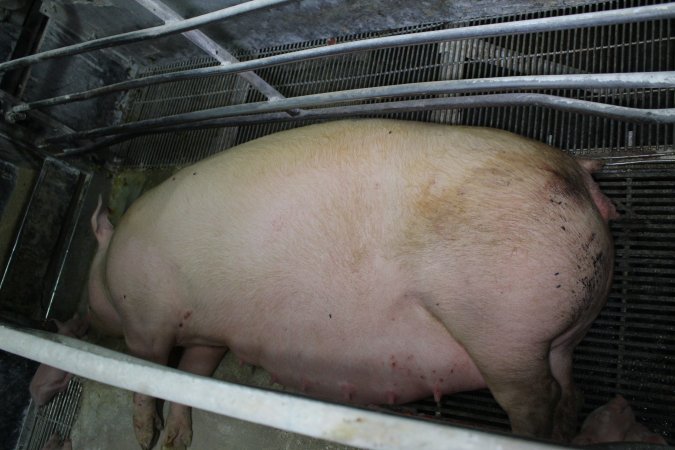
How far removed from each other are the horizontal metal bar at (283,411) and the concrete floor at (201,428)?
1.60 m

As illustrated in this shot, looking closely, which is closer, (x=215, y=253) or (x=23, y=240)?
(x=215, y=253)

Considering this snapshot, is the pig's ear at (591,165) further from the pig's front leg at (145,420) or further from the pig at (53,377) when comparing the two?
the pig at (53,377)

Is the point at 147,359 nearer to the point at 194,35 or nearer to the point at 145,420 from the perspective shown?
the point at 145,420

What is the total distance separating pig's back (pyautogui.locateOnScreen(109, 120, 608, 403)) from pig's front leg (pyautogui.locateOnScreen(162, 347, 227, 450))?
366 millimetres

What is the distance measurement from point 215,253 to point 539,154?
4.85ft

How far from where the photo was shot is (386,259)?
217 centimetres

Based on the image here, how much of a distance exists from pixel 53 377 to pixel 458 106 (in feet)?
9.80

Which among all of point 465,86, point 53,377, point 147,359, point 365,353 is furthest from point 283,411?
point 53,377

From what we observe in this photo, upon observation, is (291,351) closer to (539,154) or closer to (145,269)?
(145,269)

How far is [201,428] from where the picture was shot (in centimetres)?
314

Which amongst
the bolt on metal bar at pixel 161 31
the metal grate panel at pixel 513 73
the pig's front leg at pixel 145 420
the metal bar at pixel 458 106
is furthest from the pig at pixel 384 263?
the bolt on metal bar at pixel 161 31

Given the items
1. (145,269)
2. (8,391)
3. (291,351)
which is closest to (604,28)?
(291,351)

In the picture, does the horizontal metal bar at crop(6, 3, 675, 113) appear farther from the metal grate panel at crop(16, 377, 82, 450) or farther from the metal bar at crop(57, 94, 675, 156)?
the metal grate panel at crop(16, 377, 82, 450)

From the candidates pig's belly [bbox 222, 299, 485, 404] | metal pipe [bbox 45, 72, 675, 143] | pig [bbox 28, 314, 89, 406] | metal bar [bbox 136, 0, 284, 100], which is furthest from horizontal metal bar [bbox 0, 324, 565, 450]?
pig [bbox 28, 314, 89, 406]
